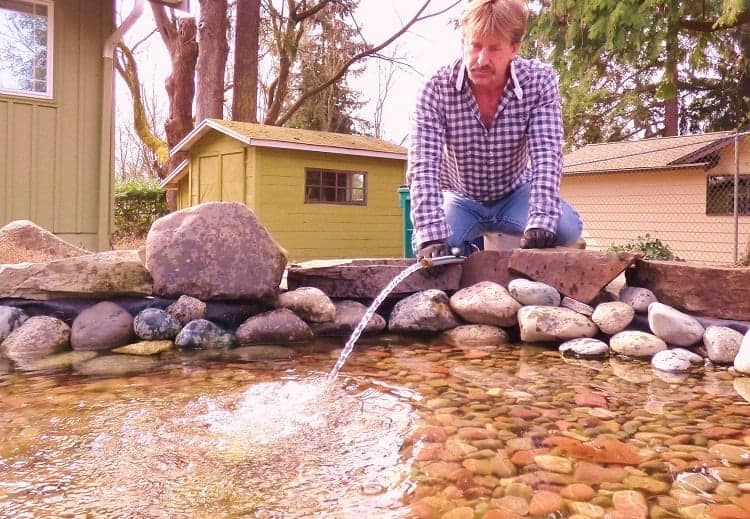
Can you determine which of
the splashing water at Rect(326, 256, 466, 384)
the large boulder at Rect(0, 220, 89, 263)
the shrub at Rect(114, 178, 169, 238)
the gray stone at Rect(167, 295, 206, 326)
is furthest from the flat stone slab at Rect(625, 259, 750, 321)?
the shrub at Rect(114, 178, 169, 238)

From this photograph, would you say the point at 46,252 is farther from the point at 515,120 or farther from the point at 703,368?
the point at 703,368

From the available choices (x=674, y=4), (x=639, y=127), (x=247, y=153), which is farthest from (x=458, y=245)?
(x=639, y=127)

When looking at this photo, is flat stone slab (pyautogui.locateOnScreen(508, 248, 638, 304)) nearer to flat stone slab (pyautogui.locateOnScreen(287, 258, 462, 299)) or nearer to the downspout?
flat stone slab (pyautogui.locateOnScreen(287, 258, 462, 299))

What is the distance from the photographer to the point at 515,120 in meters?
3.25

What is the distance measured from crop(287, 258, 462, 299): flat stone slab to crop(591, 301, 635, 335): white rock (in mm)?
883

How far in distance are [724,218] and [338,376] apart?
39.5ft

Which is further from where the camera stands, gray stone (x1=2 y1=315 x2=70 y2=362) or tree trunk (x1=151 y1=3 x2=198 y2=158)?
tree trunk (x1=151 y1=3 x2=198 y2=158)

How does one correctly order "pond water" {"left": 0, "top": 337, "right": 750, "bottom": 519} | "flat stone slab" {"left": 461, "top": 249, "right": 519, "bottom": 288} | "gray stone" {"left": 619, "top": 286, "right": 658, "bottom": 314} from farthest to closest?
"flat stone slab" {"left": 461, "top": 249, "right": 519, "bottom": 288}, "gray stone" {"left": 619, "top": 286, "right": 658, "bottom": 314}, "pond water" {"left": 0, "top": 337, "right": 750, "bottom": 519}

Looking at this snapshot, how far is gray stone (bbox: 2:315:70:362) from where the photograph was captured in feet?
9.90

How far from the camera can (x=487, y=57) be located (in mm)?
2947

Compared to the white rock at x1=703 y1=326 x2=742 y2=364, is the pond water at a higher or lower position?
lower

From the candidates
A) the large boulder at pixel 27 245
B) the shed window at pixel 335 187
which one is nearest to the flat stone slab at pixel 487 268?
the large boulder at pixel 27 245

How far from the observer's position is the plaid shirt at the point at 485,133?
3.16 metres

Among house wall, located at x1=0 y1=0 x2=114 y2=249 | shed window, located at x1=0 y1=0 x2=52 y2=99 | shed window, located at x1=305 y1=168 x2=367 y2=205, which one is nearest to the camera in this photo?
shed window, located at x1=0 y1=0 x2=52 y2=99
